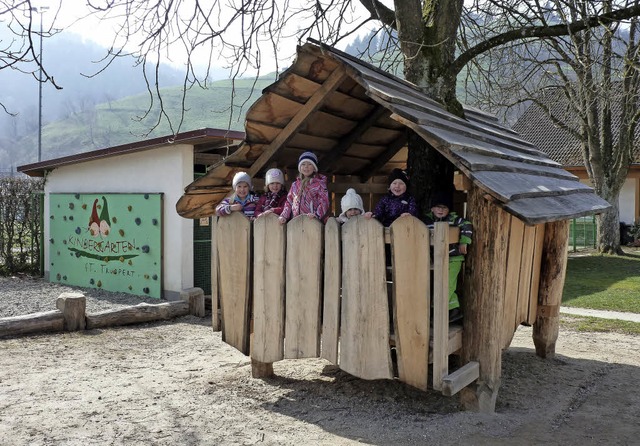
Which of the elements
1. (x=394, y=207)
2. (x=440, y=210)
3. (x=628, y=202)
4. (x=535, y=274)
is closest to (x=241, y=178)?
(x=394, y=207)

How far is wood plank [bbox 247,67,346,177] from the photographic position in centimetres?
543

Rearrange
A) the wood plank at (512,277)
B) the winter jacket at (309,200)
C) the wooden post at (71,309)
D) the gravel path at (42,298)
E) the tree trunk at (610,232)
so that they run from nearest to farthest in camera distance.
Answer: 1. the wood plank at (512,277)
2. the winter jacket at (309,200)
3. the wooden post at (71,309)
4. the gravel path at (42,298)
5. the tree trunk at (610,232)

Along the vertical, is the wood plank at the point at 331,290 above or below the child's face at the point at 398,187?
below

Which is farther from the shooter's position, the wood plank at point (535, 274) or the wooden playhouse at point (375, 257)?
the wood plank at point (535, 274)

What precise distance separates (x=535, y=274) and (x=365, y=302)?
Result: 2725 mm

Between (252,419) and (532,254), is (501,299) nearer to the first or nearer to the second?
(532,254)

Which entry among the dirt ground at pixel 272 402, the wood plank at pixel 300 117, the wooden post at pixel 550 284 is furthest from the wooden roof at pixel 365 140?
the dirt ground at pixel 272 402

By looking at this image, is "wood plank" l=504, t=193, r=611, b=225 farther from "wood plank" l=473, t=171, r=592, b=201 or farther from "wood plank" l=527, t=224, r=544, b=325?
"wood plank" l=527, t=224, r=544, b=325

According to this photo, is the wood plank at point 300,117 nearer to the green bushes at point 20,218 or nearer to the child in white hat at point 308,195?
the child in white hat at point 308,195

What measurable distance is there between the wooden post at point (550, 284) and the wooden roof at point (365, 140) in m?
0.57

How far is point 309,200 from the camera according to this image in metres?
5.57

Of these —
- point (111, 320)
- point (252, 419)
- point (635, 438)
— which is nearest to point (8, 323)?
point (111, 320)

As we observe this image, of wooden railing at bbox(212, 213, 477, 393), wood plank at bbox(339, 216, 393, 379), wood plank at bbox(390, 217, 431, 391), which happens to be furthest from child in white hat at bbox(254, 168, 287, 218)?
wood plank at bbox(390, 217, 431, 391)

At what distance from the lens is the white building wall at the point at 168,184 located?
1015cm
